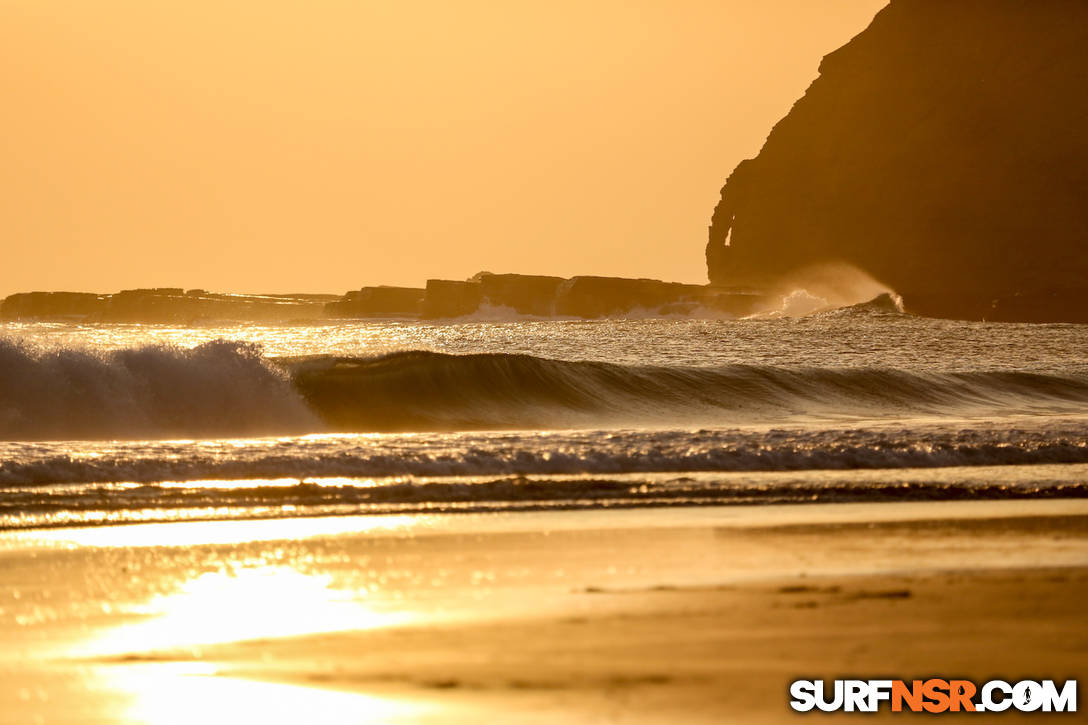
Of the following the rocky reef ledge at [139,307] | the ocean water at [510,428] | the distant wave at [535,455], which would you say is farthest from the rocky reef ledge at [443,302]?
the distant wave at [535,455]

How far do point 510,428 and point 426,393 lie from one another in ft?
12.1

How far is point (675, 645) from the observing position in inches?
279

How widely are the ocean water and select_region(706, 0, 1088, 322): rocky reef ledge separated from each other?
9233 centimetres

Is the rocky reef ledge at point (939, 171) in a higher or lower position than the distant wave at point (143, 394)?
higher

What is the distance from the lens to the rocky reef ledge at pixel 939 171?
13538 centimetres

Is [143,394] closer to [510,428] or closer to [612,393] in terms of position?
[510,428]

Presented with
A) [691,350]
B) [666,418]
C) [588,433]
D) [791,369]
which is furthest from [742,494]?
[691,350]

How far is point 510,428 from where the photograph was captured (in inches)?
1009

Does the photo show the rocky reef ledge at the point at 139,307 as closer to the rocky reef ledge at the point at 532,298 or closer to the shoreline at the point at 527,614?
the rocky reef ledge at the point at 532,298

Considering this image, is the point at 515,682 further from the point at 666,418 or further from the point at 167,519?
the point at 666,418

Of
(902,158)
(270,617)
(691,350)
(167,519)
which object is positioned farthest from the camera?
(902,158)

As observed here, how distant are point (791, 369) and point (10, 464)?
2045 cm

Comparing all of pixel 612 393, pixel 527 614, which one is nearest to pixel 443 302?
pixel 612 393

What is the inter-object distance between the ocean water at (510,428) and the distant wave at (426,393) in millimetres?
53
